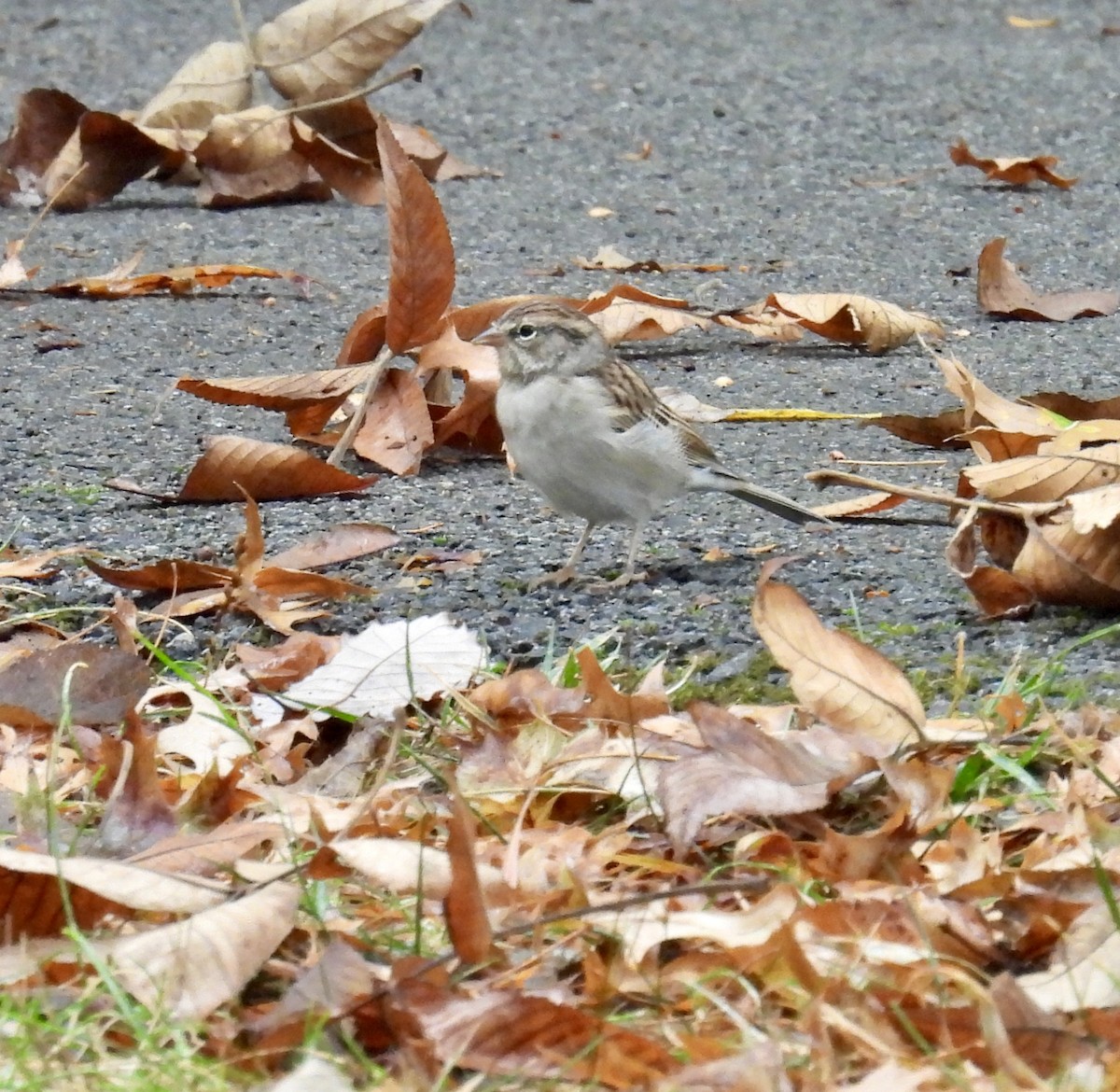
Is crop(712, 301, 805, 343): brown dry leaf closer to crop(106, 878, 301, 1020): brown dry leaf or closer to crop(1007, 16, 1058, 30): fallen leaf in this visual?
crop(106, 878, 301, 1020): brown dry leaf

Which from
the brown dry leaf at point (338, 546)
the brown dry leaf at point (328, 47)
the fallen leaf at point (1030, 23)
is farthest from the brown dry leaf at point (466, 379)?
the fallen leaf at point (1030, 23)

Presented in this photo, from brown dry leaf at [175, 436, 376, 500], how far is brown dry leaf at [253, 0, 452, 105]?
3.24 metres

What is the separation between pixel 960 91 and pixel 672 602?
22.8 feet

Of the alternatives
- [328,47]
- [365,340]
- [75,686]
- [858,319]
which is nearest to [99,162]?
[328,47]

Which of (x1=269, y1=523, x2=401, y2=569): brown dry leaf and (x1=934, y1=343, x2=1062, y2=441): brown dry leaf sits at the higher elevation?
(x1=934, y1=343, x2=1062, y2=441): brown dry leaf

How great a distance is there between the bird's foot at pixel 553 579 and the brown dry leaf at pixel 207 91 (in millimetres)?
4432

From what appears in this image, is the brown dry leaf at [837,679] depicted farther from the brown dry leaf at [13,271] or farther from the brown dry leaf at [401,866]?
the brown dry leaf at [13,271]

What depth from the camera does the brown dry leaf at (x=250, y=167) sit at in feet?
26.1

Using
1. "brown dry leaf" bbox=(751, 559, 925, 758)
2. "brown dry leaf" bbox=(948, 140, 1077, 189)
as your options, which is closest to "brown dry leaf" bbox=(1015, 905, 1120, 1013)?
"brown dry leaf" bbox=(751, 559, 925, 758)

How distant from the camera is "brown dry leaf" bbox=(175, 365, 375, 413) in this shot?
4961 millimetres

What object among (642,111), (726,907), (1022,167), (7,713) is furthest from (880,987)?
(642,111)

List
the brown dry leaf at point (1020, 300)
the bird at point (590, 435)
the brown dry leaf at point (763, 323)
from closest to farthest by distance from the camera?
the bird at point (590, 435), the brown dry leaf at point (763, 323), the brown dry leaf at point (1020, 300)

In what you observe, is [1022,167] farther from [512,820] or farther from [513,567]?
[512,820]

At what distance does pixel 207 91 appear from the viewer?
8.05 m
